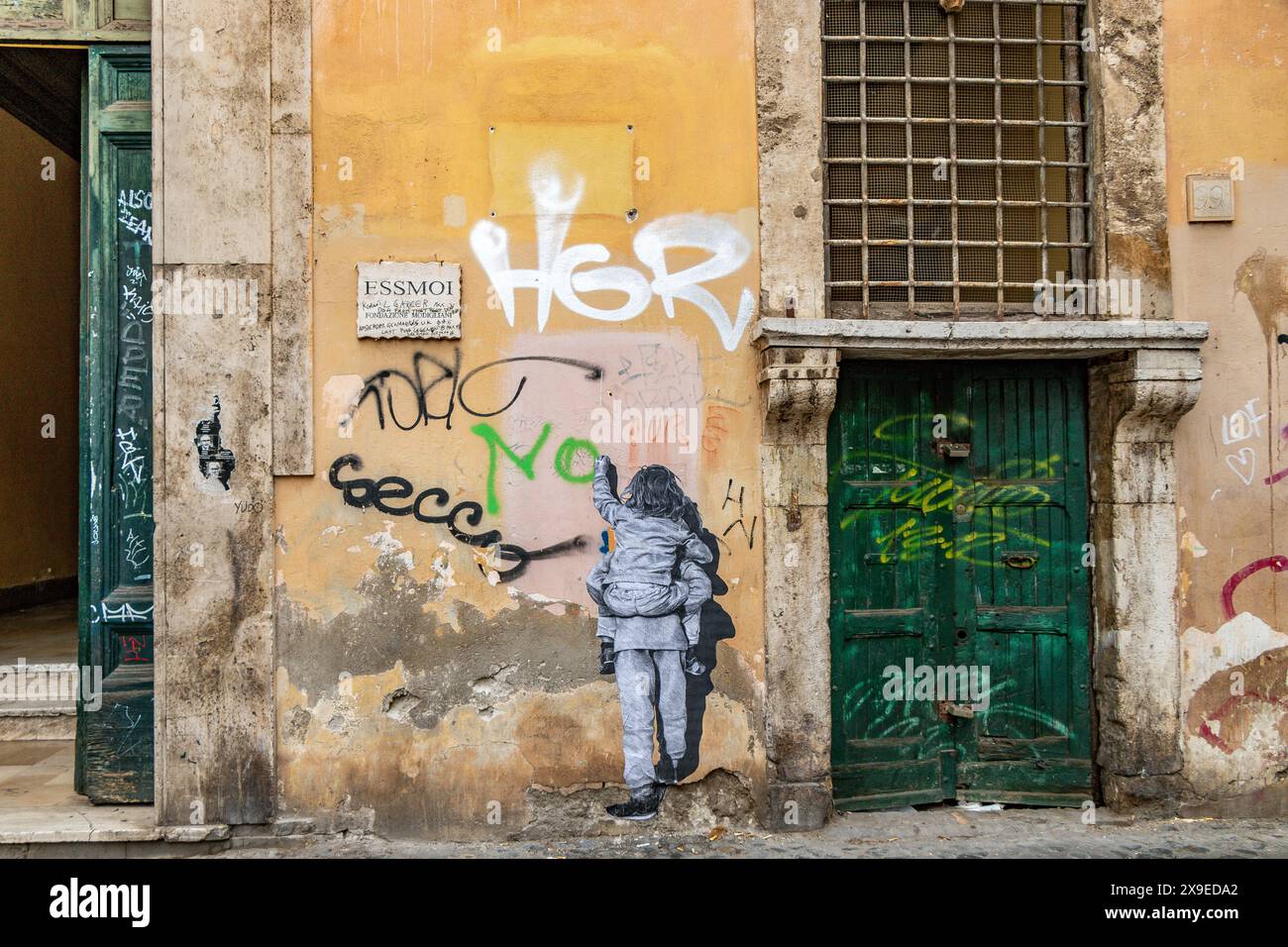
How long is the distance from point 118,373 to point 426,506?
1.80 metres

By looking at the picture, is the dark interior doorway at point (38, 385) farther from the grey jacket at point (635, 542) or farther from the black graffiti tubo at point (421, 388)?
the grey jacket at point (635, 542)

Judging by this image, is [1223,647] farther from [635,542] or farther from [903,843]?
[635,542]

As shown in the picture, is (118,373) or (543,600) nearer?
(543,600)

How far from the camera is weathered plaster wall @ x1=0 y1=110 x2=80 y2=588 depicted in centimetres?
910

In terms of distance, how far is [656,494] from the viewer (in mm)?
4570

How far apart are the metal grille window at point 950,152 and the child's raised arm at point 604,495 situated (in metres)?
1.51

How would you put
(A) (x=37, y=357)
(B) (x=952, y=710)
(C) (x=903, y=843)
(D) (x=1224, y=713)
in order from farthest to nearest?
1. (A) (x=37, y=357)
2. (B) (x=952, y=710)
3. (D) (x=1224, y=713)
4. (C) (x=903, y=843)

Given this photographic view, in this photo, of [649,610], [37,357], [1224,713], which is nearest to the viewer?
[649,610]

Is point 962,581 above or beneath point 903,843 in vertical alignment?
above

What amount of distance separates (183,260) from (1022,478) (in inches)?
175

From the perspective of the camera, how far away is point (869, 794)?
187 inches

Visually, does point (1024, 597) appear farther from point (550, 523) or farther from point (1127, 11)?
point (1127, 11)

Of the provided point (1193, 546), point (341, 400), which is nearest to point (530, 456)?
point (341, 400)

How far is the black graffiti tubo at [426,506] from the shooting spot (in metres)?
4.50
